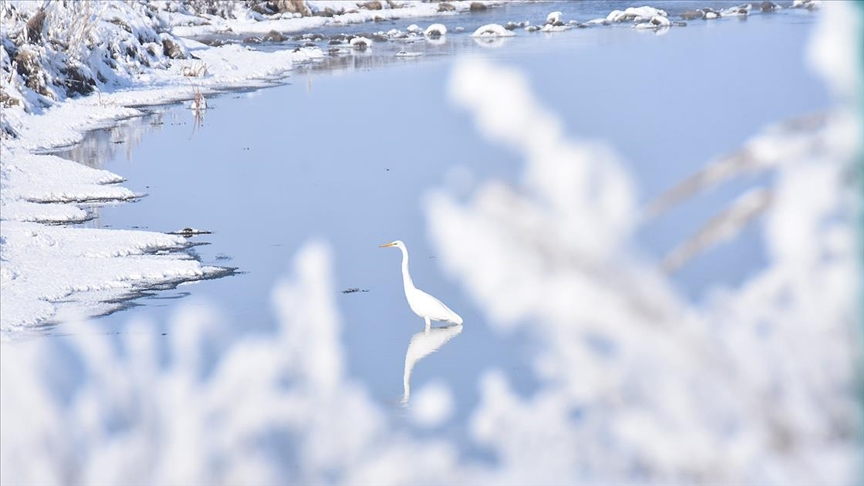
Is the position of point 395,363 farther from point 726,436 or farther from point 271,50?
point 271,50

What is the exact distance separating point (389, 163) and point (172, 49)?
1132 cm

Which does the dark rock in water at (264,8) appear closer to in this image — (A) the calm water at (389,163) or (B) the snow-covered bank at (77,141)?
(B) the snow-covered bank at (77,141)

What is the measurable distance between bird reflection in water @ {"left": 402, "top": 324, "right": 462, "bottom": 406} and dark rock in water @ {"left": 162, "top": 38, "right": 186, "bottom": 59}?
1579cm

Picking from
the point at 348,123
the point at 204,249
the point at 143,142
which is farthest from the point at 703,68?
the point at 204,249

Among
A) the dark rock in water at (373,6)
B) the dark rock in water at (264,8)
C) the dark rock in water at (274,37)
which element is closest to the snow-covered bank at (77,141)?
the dark rock in water at (274,37)

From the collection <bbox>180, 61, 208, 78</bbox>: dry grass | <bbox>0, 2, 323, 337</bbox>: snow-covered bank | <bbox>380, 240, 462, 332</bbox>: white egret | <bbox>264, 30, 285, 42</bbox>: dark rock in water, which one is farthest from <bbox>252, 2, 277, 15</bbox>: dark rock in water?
<bbox>380, 240, 462, 332</bbox>: white egret

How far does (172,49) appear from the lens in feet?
70.6

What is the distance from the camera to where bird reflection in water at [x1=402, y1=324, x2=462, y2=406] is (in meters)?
6.00

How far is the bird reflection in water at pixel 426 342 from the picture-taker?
6.00 m

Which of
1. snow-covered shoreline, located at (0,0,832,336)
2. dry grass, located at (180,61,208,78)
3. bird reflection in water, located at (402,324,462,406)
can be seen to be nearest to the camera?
bird reflection in water, located at (402,324,462,406)

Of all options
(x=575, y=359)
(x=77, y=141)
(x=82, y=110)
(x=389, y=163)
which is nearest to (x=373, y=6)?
(x=82, y=110)

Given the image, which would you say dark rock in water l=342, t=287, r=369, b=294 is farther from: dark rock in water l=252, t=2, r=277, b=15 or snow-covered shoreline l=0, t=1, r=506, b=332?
dark rock in water l=252, t=2, r=277, b=15

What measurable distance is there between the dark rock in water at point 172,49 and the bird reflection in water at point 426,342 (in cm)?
1579

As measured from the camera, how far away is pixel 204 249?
8.39 metres
